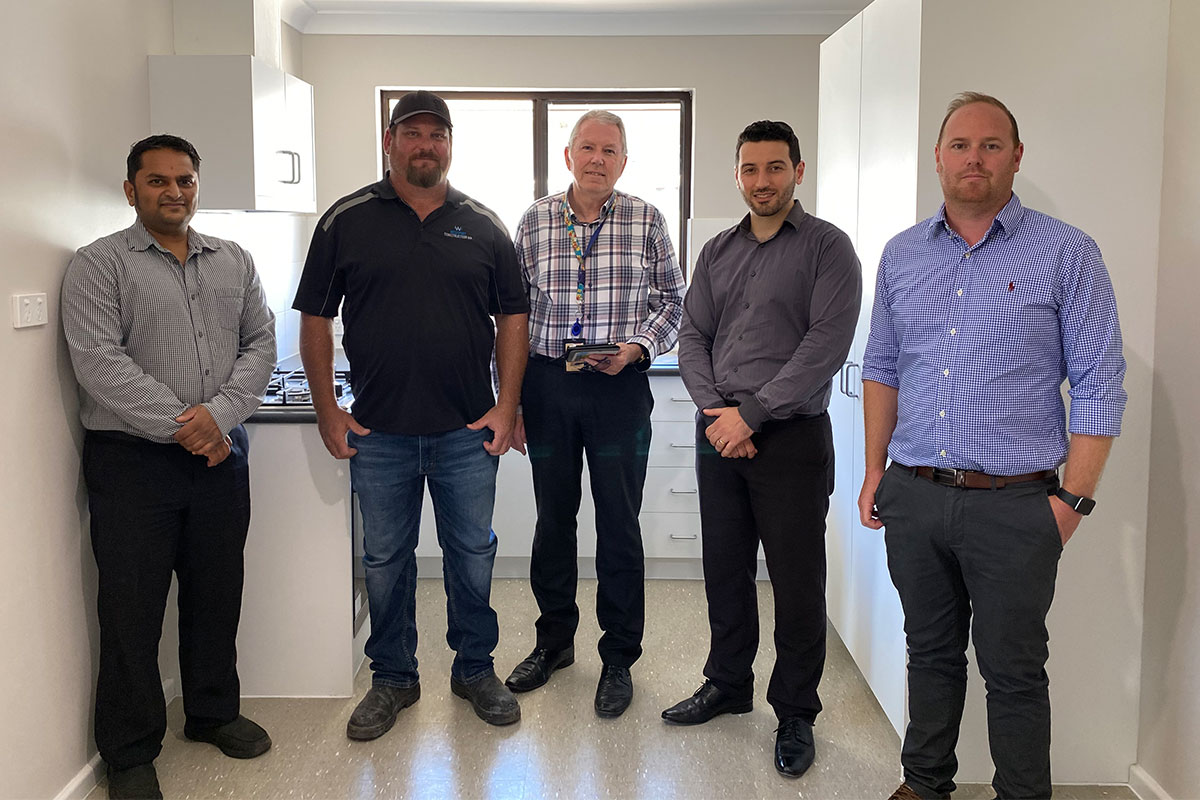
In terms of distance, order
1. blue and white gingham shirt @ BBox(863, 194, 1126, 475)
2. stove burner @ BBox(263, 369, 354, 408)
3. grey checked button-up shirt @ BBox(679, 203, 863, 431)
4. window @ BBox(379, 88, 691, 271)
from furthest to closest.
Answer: window @ BBox(379, 88, 691, 271), stove burner @ BBox(263, 369, 354, 408), grey checked button-up shirt @ BBox(679, 203, 863, 431), blue and white gingham shirt @ BBox(863, 194, 1126, 475)

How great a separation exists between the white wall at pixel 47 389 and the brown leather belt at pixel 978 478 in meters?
2.05

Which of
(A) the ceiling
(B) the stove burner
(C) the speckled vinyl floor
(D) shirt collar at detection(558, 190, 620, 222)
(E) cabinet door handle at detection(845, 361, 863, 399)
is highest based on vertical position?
(A) the ceiling

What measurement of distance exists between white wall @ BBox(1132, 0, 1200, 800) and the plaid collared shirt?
1.26m

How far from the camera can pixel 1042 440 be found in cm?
205

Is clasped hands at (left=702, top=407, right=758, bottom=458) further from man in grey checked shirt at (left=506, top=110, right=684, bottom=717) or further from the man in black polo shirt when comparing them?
the man in black polo shirt

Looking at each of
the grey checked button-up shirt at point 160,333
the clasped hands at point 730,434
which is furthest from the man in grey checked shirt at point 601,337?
the grey checked button-up shirt at point 160,333

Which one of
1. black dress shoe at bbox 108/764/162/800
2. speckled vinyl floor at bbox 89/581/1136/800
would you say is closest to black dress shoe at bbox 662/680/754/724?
speckled vinyl floor at bbox 89/581/1136/800

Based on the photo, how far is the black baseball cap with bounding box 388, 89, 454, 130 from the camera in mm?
2680

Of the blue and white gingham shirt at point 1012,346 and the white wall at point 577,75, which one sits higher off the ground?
the white wall at point 577,75

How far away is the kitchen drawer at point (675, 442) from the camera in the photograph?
4.21m

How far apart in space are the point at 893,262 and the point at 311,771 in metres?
1.96

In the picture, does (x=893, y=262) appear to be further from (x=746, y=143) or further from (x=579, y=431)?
(x=579, y=431)

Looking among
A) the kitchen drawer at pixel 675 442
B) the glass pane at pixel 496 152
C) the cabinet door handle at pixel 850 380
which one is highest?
the glass pane at pixel 496 152

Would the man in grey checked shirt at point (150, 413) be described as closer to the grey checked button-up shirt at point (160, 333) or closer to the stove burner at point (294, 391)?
the grey checked button-up shirt at point (160, 333)
